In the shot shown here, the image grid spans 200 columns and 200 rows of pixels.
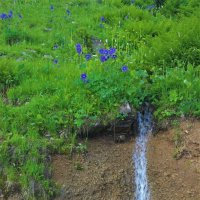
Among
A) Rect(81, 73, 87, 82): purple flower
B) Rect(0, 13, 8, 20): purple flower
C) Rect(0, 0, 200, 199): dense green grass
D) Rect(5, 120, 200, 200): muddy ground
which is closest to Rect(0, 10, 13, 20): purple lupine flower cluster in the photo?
Rect(0, 13, 8, 20): purple flower

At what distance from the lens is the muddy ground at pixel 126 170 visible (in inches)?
216

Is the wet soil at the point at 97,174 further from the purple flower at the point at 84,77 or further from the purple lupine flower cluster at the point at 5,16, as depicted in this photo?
the purple lupine flower cluster at the point at 5,16

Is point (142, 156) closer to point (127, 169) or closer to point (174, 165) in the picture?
point (127, 169)

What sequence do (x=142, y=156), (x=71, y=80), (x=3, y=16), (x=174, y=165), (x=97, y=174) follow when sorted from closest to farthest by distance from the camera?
1. (x=97, y=174)
2. (x=174, y=165)
3. (x=142, y=156)
4. (x=71, y=80)
5. (x=3, y=16)

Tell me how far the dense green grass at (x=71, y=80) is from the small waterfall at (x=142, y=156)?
0.60ft

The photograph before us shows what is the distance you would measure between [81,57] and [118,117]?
194cm

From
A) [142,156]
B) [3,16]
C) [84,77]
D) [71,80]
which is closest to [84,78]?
[84,77]

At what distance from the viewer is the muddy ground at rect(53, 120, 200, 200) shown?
18.0 ft

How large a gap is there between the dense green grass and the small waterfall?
182mm

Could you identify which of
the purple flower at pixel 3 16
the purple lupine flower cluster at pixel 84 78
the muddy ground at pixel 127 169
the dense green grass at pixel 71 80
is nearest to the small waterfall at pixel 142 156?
the muddy ground at pixel 127 169

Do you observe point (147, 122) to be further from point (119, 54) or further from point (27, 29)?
point (27, 29)

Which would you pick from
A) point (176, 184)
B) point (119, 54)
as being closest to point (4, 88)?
point (119, 54)

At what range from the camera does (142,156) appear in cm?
596

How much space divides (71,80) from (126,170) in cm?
159
